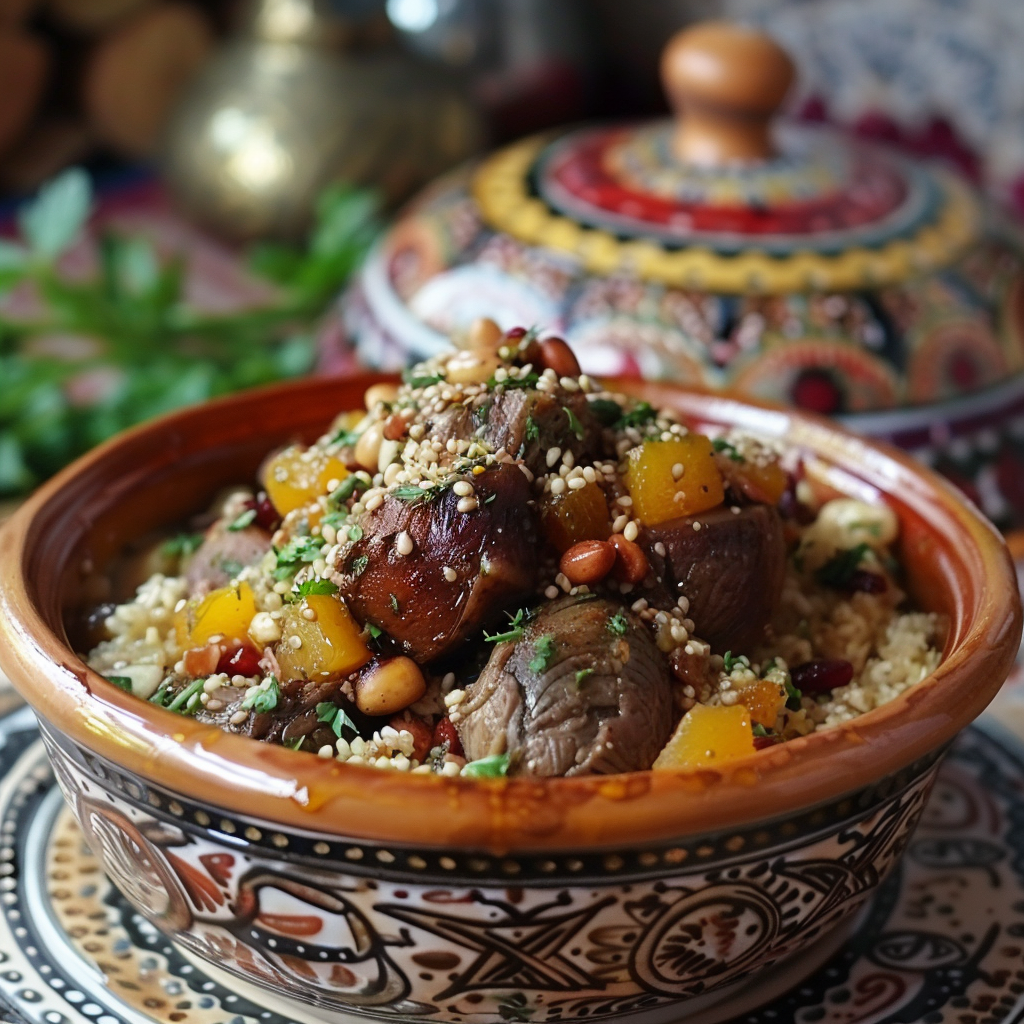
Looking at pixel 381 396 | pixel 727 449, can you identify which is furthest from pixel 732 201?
pixel 381 396

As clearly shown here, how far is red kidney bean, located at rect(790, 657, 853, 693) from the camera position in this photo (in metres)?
1.71

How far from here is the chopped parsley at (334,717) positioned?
1571 mm

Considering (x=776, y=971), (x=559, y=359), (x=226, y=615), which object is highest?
(x=559, y=359)

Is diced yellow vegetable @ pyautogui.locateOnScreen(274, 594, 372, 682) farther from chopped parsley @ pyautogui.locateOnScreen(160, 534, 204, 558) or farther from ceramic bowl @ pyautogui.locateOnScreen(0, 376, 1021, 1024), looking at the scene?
chopped parsley @ pyautogui.locateOnScreen(160, 534, 204, 558)

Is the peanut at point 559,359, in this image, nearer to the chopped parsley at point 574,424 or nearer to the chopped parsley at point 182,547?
the chopped parsley at point 574,424

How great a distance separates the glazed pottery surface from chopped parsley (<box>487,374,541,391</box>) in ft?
3.24

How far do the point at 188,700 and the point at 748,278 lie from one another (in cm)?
162

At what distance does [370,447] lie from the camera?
5.79 ft

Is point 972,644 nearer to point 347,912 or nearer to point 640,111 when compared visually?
point 347,912

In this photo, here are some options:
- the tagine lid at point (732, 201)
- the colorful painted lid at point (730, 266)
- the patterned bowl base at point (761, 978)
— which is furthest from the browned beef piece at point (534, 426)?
the tagine lid at point (732, 201)

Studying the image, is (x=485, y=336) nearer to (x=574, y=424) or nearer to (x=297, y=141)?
(x=574, y=424)

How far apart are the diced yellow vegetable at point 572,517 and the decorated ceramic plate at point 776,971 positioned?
1.84ft

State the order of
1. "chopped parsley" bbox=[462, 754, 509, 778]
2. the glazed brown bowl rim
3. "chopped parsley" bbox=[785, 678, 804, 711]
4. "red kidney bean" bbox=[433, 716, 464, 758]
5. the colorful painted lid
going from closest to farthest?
the glazed brown bowl rim, "chopped parsley" bbox=[462, 754, 509, 778], "red kidney bean" bbox=[433, 716, 464, 758], "chopped parsley" bbox=[785, 678, 804, 711], the colorful painted lid

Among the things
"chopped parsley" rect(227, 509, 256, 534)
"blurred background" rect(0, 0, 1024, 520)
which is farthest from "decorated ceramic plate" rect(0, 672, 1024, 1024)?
"blurred background" rect(0, 0, 1024, 520)
